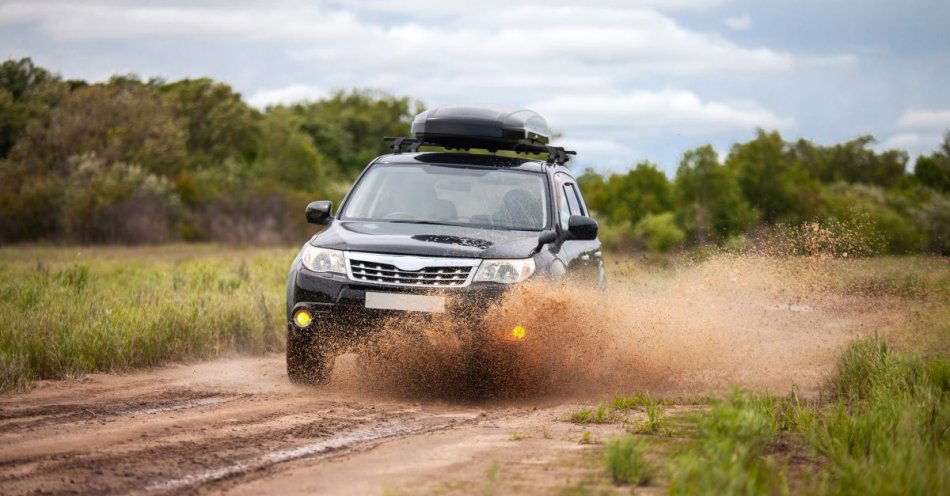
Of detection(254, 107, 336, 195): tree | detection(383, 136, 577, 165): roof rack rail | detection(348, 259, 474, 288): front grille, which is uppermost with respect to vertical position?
detection(254, 107, 336, 195): tree

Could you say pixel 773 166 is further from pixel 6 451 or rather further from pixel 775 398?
pixel 6 451

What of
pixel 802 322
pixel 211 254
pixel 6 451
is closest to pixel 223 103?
pixel 211 254

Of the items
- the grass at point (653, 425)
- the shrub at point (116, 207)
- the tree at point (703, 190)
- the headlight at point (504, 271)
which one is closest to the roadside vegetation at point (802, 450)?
the grass at point (653, 425)

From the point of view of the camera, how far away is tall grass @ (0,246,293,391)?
31.2ft

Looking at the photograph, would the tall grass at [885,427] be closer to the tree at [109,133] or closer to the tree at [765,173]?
the tree at [765,173]

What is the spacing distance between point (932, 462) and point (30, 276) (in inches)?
476

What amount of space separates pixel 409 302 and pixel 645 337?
260cm

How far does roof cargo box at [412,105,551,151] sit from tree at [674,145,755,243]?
2367 cm

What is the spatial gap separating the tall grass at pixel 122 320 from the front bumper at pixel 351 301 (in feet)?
7.15

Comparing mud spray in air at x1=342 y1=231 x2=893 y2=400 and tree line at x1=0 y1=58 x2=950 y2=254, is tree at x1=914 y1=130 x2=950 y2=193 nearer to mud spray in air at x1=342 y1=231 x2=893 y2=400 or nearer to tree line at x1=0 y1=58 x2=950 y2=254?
tree line at x1=0 y1=58 x2=950 y2=254

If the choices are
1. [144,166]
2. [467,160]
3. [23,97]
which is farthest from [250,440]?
[23,97]

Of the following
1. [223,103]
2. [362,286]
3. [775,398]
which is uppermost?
[223,103]

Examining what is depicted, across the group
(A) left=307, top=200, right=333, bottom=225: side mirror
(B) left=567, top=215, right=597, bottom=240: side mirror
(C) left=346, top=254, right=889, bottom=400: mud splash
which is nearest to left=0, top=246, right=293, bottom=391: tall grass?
(A) left=307, top=200, right=333, bottom=225: side mirror

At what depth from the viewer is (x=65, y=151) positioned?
46000 mm
